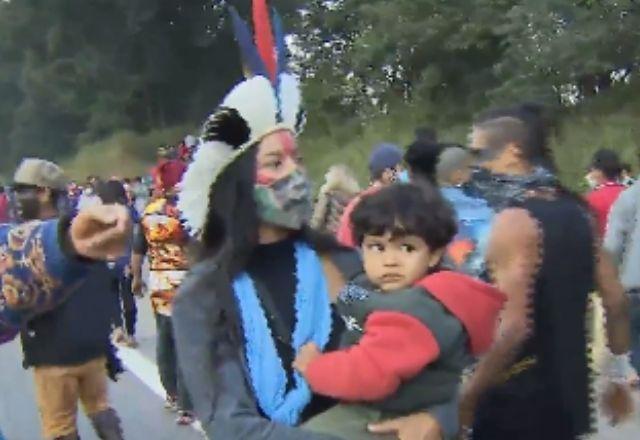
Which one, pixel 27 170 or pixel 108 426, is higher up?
pixel 27 170

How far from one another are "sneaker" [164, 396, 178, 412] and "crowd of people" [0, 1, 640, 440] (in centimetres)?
433

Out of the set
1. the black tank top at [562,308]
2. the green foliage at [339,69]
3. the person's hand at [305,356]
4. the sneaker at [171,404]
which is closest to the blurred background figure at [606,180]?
the sneaker at [171,404]

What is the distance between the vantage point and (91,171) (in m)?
47.5

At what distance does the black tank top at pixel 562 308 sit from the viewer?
3.69 metres

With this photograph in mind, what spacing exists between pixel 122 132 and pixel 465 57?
977 inches

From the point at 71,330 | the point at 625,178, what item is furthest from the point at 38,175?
the point at 625,178

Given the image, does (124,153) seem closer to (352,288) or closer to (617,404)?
(617,404)

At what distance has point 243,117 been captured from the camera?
9.04 ft

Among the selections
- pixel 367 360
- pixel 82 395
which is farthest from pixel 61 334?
pixel 367 360

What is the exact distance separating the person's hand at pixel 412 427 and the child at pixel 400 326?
0.02 m

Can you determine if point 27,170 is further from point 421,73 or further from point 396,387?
point 421,73

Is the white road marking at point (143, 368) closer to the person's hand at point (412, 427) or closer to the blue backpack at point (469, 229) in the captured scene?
the blue backpack at point (469, 229)

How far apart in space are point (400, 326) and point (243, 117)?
0.61 m

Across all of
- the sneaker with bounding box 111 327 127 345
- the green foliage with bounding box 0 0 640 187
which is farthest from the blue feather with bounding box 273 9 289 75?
the green foliage with bounding box 0 0 640 187
